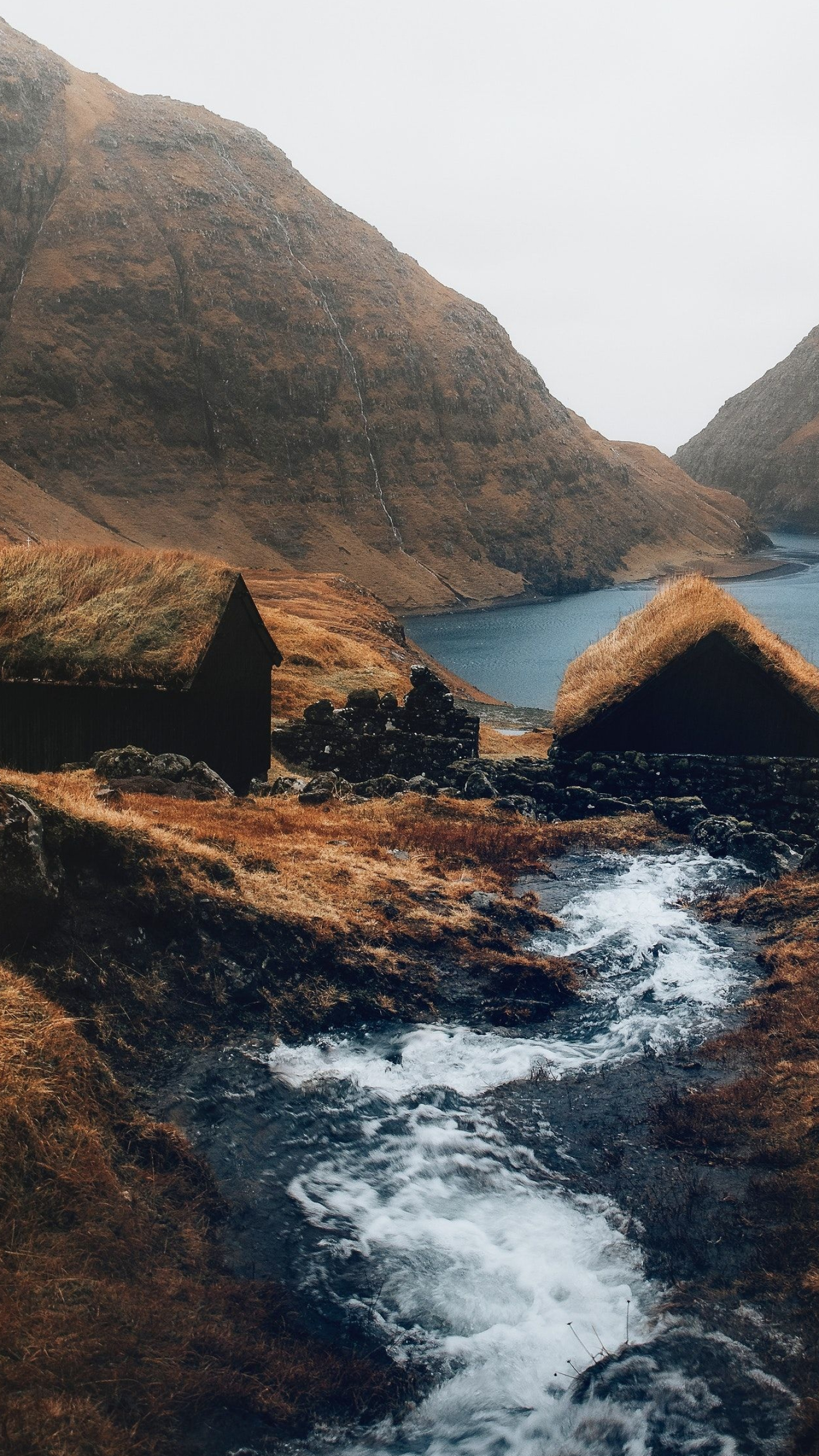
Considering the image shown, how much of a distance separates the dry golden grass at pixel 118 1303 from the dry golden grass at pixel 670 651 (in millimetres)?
15571

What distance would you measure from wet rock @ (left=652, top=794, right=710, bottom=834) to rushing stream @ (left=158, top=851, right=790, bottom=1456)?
24.0 feet

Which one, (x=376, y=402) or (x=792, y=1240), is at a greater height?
(x=376, y=402)

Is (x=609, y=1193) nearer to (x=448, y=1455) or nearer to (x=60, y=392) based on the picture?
(x=448, y=1455)

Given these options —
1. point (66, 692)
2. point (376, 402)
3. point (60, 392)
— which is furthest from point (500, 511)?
point (66, 692)

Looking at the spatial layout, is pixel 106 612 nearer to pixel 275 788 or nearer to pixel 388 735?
pixel 275 788

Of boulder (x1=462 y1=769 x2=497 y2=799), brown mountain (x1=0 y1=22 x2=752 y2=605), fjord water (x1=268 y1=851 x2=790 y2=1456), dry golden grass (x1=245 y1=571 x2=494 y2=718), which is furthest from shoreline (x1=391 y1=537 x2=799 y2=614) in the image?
fjord water (x1=268 y1=851 x2=790 y2=1456)

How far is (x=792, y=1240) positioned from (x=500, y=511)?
161 meters

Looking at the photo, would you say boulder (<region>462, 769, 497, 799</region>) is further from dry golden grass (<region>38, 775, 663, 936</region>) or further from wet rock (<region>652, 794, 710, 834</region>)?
wet rock (<region>652, 794, 710, 834</region>)

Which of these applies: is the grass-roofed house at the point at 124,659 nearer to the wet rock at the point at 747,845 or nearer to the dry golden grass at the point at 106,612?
the dry golden grass at the point at 106,612

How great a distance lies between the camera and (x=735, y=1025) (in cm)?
1304

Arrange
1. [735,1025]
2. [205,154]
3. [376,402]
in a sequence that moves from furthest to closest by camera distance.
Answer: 1. [205,154]
2. [376,402]
3. [735,1025]

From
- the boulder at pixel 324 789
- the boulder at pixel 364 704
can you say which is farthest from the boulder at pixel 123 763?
the boulder at pixel 364 704

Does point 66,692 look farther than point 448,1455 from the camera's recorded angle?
Yes

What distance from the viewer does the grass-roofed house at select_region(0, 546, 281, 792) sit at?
73.2 feet
